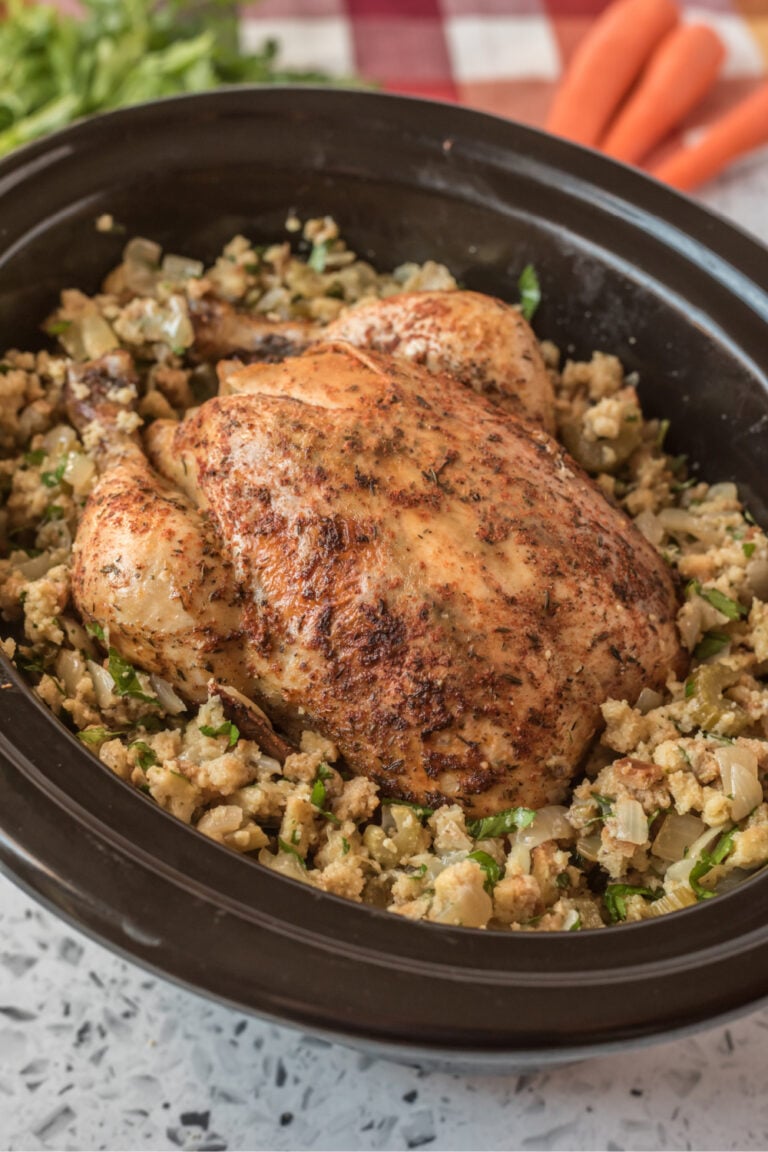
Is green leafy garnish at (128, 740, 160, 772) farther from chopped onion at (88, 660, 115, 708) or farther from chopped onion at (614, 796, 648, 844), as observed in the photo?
chopped onion at (614, 796, 648, 844)

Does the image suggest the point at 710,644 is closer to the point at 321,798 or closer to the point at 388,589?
the point at 388,589

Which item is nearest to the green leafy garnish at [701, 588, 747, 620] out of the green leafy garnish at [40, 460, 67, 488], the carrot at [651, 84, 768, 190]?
the green leafy garnish at [40, 460, 67, 488]

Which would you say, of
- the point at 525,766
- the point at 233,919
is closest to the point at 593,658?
the point at 525,766

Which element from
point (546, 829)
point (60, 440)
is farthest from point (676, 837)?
point (60, 440)

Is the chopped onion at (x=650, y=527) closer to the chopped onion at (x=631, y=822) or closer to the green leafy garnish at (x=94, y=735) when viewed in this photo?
the chopped onion at (x=631, y=822)

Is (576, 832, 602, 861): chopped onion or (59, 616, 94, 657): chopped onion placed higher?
(576, 832, 602, 861): chopped onion

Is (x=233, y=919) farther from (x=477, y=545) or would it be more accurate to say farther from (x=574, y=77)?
(x=574, y=77)

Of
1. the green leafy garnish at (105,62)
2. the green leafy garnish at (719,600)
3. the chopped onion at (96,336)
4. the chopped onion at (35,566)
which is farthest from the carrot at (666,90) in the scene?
the chopped onion at (35,566)
